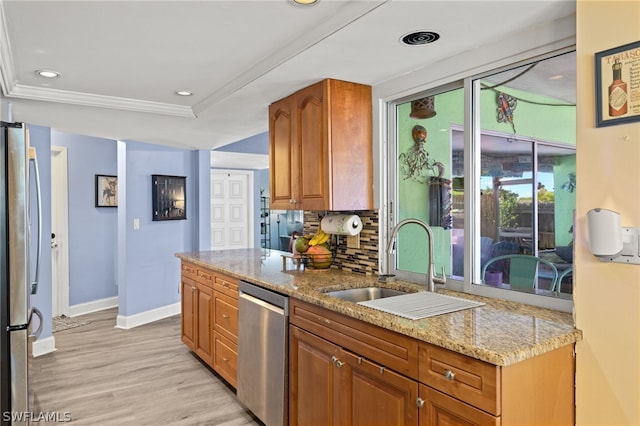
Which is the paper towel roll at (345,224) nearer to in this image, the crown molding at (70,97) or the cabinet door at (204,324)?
the cabinet door at (204,324)

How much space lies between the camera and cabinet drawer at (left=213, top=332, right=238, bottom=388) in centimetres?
304

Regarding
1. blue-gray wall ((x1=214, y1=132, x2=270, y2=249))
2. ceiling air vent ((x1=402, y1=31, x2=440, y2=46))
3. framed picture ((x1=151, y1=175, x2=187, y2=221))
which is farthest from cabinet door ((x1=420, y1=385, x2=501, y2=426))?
blue-gray wall ((x1=214, y1=132, x2=270, y2=249))

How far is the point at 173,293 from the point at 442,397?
179 inches

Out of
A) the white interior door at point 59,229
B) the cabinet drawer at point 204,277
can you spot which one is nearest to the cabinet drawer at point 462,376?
the cabinet drawer at point 204,277

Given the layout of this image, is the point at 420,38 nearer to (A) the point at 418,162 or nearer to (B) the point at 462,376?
(A) the point at 418,162

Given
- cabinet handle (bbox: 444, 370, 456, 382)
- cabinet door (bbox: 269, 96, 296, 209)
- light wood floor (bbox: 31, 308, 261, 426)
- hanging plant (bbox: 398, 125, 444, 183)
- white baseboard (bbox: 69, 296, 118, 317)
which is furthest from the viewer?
white baseboard (bbox: 69, 296, 118, 317)

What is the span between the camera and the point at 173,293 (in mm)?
5449

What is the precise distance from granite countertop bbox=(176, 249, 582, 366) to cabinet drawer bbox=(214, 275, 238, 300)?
14.1 inches

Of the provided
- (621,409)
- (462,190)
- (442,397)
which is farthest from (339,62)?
(621,409)

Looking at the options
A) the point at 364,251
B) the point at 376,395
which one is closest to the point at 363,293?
the point at 364,251

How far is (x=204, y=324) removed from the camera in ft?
11.6

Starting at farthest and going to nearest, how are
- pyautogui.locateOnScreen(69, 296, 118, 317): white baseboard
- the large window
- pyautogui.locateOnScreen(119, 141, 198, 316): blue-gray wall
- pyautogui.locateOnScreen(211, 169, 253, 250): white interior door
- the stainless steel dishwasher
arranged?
pyautogui.locateOnScreen(211, 169, 253, 250): white interior door → pyautogui.locateOnScreen(69, 296, 118, 317): white baseboard → pyautogui.locateOnScreen(119, 141, 198, 316): blue-gray wall → the stainless steel dishwasher → the large window

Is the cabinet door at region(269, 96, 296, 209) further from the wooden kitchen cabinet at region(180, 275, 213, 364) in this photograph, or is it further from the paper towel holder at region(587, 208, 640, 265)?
the paper towel holder at region(587, 208, 640, 265)

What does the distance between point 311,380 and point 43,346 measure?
3.07m
